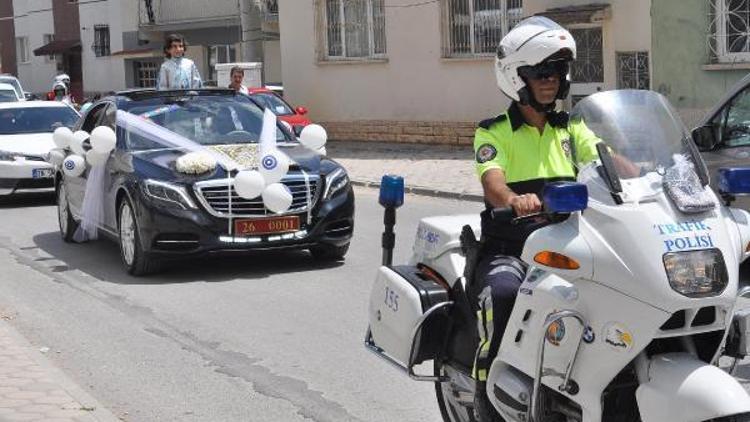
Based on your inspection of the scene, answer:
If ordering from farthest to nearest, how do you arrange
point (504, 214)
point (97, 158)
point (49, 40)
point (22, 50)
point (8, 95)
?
point (22, 50), point (49, 40), point (8, 95), point (97, 158), point (504, 214)

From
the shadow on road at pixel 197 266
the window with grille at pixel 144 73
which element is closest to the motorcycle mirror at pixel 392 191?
the shadow on road at pixel 197 266

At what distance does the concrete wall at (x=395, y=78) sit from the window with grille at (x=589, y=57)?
70.9 inches

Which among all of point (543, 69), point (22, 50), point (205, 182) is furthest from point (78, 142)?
point (22, 50)

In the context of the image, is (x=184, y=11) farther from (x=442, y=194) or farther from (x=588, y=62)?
(x=442, y=194)

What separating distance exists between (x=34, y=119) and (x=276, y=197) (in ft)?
31.5

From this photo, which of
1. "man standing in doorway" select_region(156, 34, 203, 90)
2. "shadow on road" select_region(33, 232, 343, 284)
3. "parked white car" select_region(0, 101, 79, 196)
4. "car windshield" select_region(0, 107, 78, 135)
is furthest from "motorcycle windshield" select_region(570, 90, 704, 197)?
"car windshield" select_region(0, 107, 78, 135)

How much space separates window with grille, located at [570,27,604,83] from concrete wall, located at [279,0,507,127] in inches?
70.9

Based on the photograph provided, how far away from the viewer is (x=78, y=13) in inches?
1779

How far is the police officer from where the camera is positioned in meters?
4.40

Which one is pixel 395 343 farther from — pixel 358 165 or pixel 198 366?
pixel 358 165

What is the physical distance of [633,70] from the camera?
1959 cm

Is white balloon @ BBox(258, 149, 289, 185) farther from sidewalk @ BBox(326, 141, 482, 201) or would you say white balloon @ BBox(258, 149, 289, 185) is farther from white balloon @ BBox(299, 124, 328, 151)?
sidewalk @ BBox(326, 141, 482, 201)

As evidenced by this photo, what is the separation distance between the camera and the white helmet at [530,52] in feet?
14.6

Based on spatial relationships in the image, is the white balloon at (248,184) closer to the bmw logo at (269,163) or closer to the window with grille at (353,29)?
the bmw logo at (269,163)
